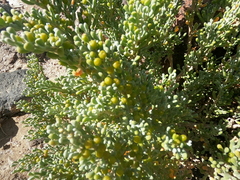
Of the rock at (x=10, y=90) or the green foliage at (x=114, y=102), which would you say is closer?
the green foliage at (x=114, y=102)

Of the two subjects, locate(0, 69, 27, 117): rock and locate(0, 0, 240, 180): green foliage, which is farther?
locate(0, 69, 27, 117): rock

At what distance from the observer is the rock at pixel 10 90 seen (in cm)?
412

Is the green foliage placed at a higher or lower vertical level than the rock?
higher

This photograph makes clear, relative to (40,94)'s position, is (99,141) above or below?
above

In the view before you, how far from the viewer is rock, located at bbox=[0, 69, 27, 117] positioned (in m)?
4.12

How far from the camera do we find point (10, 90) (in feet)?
14.1

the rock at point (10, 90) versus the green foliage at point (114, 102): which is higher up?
the green foliage at point (114, 102)

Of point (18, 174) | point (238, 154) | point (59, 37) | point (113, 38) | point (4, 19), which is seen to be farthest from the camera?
point (18, 174)

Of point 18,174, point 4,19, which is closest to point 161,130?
point 4,19

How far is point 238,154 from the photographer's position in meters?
1.58

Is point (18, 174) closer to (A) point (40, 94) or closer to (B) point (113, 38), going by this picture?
(A) point (40, 94)

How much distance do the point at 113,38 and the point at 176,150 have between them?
167 centimetres

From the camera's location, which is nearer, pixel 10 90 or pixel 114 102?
pixel 114 102

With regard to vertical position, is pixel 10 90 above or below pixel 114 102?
below
